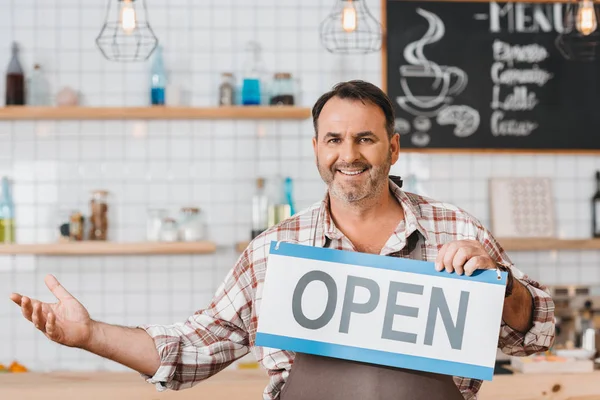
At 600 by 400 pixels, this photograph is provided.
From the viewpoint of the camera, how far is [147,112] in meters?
3.69

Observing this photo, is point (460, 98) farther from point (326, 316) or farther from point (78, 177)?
point (326, 316)

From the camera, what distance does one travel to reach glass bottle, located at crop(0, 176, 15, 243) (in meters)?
3.75

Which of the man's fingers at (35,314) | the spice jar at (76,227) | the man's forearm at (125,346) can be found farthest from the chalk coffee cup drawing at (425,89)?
the man's fingers at (35,314)

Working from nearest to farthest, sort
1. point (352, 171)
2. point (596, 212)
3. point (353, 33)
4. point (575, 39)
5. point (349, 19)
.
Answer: point (352, 171) < point (349, 19) < point (575, 39) < point (353, 33) < point (596, 212)

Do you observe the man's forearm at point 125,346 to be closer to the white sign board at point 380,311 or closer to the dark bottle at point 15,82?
the white sign board at point 380,311

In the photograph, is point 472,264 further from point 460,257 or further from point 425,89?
point 425,89

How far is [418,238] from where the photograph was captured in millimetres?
1991

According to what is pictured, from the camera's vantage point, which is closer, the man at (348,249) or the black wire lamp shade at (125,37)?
the man at (348,249)

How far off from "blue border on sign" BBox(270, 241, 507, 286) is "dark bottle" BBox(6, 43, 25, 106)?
7.49ft

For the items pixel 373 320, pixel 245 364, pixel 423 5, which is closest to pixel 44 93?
pixel 245 364

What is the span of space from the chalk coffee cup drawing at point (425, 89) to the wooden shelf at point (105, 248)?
3.80 feet

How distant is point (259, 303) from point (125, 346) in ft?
1.08

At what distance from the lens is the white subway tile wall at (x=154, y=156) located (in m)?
3.83

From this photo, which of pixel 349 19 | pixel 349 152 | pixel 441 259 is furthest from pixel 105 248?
pixel 441 259
